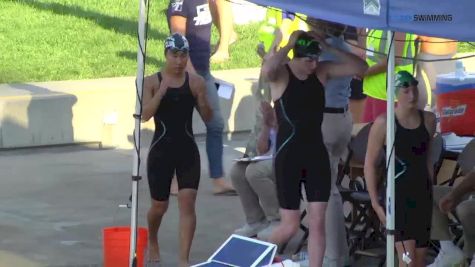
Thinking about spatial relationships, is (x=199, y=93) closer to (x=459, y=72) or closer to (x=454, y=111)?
(x=454, y=111)

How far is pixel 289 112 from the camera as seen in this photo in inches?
314

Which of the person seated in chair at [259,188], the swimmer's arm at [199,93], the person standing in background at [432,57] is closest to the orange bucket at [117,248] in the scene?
the swimmer's arm at [199,93]

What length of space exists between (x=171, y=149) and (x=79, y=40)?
8.79 metres

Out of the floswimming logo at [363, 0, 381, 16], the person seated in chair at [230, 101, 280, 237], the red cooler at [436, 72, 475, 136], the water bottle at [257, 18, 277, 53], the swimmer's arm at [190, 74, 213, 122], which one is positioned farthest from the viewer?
the water bottle at [257, 18, 277, 53]

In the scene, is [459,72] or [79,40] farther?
[79,40]

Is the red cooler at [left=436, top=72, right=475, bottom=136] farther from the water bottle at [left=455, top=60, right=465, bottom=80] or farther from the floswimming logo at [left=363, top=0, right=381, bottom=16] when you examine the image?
the floswimming logo at [left=363, top=0, right=381, bottom=16]

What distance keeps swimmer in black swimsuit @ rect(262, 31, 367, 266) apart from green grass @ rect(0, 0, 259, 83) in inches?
280

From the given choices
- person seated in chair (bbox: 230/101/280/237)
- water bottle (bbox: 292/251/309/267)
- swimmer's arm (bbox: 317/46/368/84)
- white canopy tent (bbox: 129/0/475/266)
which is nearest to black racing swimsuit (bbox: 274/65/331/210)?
swimmer's arm (bbox: 317/46/368/84)

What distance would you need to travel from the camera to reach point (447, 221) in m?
8.28

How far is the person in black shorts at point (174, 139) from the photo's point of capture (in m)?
8.45

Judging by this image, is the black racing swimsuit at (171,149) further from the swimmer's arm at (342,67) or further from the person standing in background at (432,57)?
the person standing in background at (432,57)

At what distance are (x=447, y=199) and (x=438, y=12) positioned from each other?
207cm

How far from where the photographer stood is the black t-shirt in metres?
10.7

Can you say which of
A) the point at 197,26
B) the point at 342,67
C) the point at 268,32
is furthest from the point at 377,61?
the point at 197,26
